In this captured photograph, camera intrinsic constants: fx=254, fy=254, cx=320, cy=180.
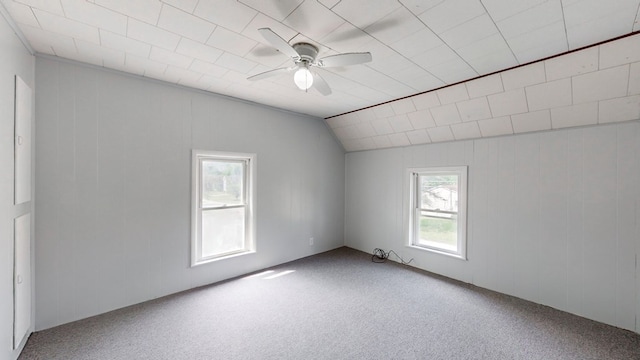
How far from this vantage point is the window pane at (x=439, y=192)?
3583 millimetres

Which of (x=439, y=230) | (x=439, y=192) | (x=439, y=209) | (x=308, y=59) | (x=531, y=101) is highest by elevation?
(x=308, y=59)

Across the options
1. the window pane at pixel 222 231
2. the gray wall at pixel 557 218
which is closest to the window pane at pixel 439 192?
the gray wall at pixel 557 218

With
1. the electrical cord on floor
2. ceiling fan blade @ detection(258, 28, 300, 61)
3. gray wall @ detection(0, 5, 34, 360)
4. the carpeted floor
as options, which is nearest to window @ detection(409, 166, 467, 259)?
the electrical cord on floor

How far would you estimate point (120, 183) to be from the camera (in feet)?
8.59

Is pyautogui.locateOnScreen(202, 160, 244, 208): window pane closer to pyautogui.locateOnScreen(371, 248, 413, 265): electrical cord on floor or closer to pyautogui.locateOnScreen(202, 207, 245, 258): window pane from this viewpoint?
pyautogui.locateOnScreen(202, 207, 245, 258): window pane

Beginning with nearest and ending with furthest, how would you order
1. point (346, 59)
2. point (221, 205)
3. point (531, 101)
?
point (346, 59) < point (531, 101) < point (221, 205)

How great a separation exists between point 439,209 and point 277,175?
247cm

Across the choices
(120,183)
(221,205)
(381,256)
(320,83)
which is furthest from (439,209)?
(120,183)

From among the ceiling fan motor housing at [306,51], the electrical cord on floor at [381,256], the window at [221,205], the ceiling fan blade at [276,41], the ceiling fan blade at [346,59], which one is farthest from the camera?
the electrical cord on floor at [381,256]

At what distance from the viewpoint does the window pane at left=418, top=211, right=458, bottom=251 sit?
3590 mm

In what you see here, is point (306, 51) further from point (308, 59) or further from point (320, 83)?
point (320, 83)

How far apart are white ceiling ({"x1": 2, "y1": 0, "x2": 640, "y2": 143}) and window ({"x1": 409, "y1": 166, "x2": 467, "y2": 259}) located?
1.50 metres

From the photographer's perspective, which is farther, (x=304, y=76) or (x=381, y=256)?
(x=381, y=256)

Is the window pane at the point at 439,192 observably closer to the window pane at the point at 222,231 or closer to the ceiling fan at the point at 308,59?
the ceiling fan at the point at 308,59
